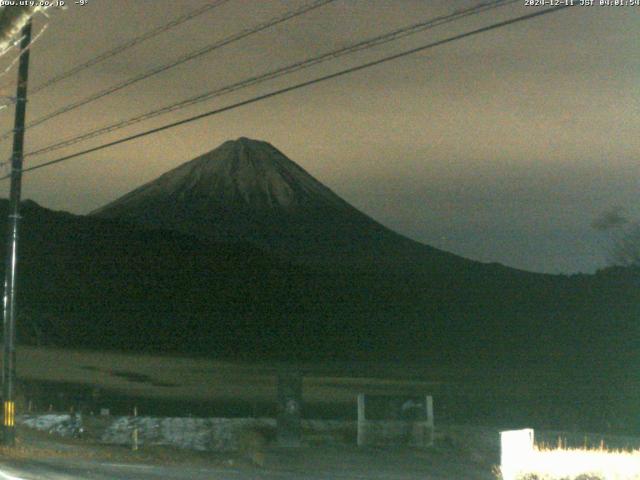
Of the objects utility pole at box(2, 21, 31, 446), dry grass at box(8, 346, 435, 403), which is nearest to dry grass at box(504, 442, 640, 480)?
utility pole at box(2, 21, 31, 446)

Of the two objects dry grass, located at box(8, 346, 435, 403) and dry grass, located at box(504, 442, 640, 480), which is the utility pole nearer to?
dry grass, located at box(504, 442, 640, 480)

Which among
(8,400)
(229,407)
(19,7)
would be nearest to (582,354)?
(229,407)

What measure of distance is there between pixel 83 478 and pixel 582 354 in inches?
2845

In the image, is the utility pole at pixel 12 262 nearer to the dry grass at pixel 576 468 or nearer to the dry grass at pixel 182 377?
the dry grass at pixel 576 468

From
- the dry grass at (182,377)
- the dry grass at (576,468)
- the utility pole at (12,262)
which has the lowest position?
the dry grass at (182,377)

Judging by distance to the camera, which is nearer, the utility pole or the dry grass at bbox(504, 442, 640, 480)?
the dry grass at bbox(504, 442, 640, 480)

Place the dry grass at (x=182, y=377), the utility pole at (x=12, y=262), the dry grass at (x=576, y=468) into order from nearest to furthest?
the dry grass at (x=576, y=468) → the utility pole at (x=12, y=262) → the dry grass at (x=182, y=377)

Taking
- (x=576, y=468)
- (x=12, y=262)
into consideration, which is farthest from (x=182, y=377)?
(x=576, y=468)

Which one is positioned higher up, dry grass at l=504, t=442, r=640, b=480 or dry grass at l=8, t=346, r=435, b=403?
dry grass at l=504, t=442, r=640, b=480

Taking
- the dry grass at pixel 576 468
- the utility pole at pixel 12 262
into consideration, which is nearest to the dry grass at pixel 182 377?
the utility pole at pixel 12 262

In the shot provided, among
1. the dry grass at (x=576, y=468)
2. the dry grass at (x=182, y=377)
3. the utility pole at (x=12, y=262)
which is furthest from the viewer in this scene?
the dry grass at (x=182, y=377)

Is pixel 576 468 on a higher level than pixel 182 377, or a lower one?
higher

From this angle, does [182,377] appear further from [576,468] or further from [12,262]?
[576,468]

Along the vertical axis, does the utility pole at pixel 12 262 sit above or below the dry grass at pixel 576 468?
above
